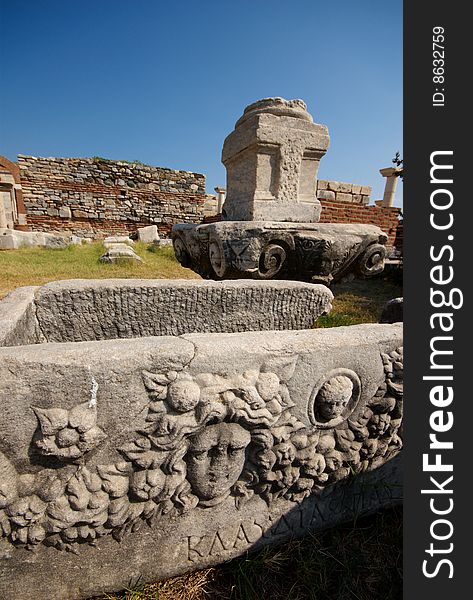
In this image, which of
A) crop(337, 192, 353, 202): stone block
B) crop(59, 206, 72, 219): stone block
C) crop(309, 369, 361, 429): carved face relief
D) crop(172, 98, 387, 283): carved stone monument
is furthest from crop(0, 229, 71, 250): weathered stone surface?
crop(309, 369, 361, 429): carved face relief

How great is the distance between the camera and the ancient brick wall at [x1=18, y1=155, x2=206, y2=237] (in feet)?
33.1

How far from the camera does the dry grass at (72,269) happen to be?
4555mm

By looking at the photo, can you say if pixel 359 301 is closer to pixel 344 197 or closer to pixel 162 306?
pixel 344 197

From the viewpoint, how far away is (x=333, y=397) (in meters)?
0.99

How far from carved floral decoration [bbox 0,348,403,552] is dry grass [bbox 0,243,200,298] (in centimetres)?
377

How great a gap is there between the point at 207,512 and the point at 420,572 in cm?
64

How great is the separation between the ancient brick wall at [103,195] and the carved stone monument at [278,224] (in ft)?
30.5

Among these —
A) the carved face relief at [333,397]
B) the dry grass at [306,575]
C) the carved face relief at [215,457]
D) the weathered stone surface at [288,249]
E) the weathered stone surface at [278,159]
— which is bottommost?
the dry grass at [306,575]

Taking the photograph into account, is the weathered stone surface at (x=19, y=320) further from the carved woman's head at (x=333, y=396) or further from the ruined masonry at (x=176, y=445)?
the carved woman's head at (x=333, y=396)

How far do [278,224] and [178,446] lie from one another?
68.4 inches

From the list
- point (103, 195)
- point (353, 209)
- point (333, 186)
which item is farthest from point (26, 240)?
point (353, 209)

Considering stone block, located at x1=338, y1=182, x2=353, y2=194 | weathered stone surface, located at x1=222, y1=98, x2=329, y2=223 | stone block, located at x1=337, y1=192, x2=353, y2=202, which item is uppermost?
stone block, located at x1=338, y1=182, x2=353, y2=194

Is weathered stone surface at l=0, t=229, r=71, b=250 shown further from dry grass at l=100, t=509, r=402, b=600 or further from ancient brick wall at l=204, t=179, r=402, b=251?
dry grass at l=100, t=509, r=402, b=600

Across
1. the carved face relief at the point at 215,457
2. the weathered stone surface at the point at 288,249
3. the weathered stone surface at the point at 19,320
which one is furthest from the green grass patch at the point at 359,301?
the weathered stone surface at the point at 19,320
